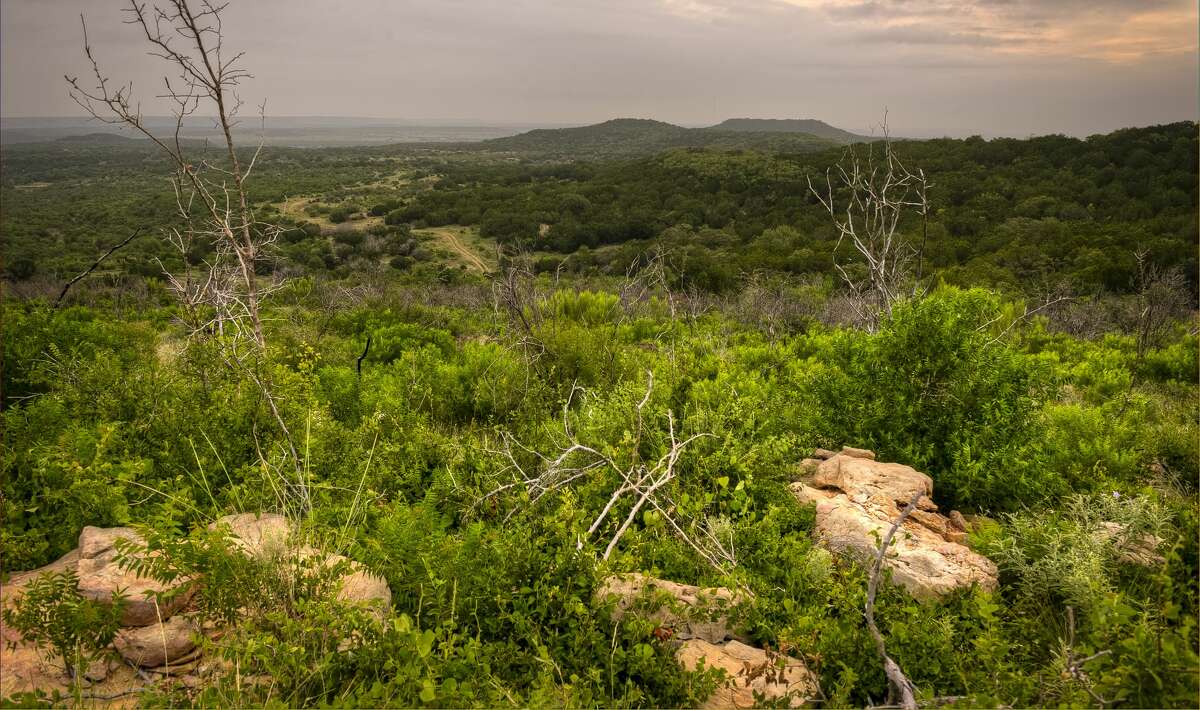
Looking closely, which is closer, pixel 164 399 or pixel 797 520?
pixel 797 520

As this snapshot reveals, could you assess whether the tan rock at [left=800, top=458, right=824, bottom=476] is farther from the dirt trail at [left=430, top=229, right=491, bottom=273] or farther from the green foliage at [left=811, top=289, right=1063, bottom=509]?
the dirt trail at [left=430, top=229, right=491, bottom=273]

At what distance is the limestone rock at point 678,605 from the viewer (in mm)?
2991

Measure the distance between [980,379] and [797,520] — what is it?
1968 millimetres

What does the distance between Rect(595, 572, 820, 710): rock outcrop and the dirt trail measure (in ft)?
91.3

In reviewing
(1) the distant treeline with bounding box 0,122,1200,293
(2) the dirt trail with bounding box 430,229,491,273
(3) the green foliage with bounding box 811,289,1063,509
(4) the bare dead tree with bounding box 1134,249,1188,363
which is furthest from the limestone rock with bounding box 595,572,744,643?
(2) the dirt trail with bounding box 430,229,491,273

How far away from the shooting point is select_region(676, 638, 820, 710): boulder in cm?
263

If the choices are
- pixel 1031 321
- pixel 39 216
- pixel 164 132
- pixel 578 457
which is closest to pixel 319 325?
pixel 164 132

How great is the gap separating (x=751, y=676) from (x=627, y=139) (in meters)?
131

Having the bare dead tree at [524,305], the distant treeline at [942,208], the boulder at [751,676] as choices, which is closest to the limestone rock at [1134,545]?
the boulder at [751,676]

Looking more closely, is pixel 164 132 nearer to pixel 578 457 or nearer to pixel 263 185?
pixel 578 457

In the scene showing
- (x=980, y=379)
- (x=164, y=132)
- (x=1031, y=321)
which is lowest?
(x=1031, y=321)

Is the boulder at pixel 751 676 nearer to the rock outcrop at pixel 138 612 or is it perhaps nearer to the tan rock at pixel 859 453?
the rock outcrop at pixel 138 612

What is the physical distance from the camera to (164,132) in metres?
6.76

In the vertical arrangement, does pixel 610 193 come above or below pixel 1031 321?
above
